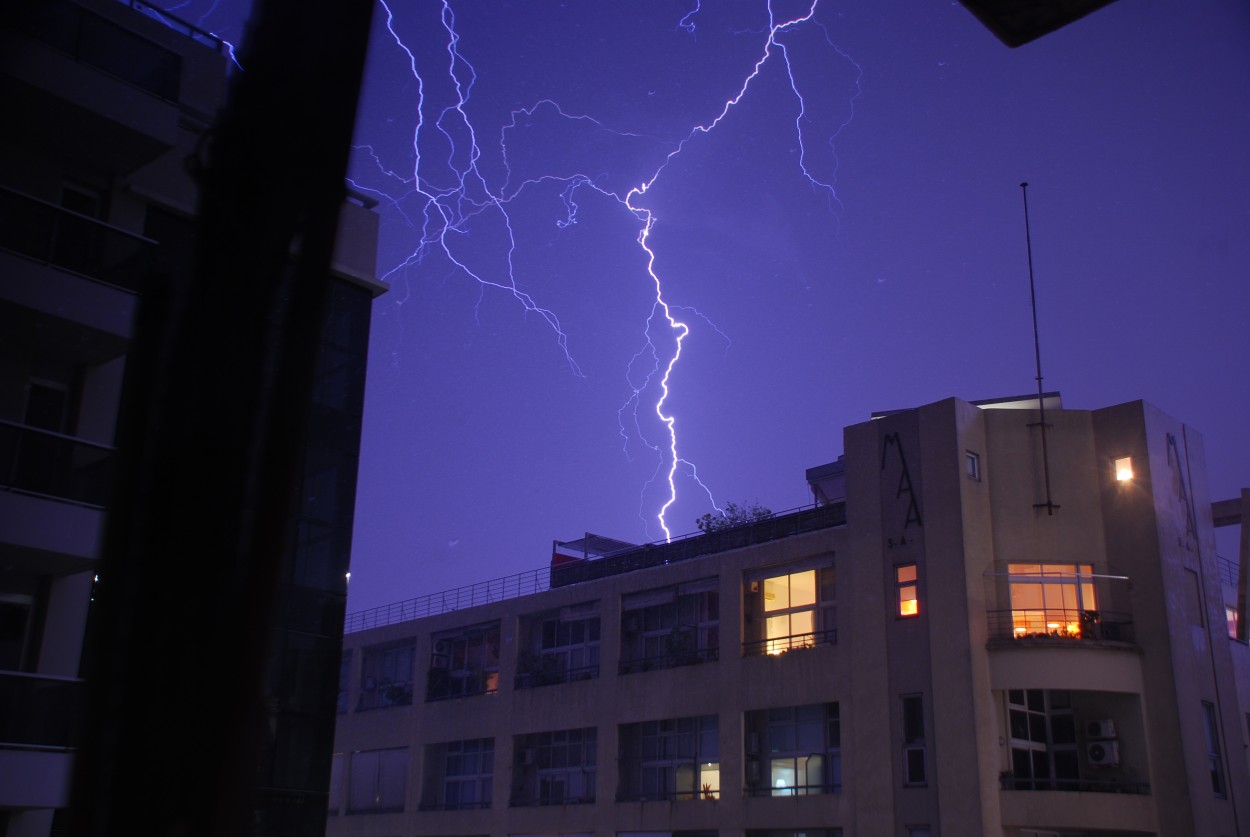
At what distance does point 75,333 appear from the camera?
43.4ft

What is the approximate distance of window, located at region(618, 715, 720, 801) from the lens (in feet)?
96.0

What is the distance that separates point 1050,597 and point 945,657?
2724 mm

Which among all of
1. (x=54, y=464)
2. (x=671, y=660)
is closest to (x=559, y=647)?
(x=671, y=660)

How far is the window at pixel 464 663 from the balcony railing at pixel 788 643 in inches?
402

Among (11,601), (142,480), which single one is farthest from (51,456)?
(142,480)

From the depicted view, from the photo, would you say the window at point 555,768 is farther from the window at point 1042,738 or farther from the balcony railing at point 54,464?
the balcony railing at point 54,464

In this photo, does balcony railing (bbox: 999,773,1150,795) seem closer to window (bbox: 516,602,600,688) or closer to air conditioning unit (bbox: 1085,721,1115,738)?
air conditioning unit (bbox: 1085,721,1115,738)

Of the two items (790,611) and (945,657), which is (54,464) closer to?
(945,657)

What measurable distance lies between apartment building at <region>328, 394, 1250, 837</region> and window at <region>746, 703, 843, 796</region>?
0.18ft

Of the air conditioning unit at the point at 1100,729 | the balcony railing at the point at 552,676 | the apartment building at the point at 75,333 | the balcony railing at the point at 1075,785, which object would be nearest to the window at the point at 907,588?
the balcony railing at the point at 1075,785

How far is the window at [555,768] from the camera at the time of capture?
106ft

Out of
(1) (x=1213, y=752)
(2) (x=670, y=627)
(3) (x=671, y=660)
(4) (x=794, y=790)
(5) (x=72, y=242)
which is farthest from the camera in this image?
(2) (x=670, y=627)

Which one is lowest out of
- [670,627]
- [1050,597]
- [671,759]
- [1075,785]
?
[1075,785]

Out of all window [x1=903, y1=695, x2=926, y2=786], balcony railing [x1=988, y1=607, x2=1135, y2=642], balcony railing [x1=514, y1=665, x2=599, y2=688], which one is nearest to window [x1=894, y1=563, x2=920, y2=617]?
balcony railing [x1=988, y1=607, x2=1135, y2=642]
